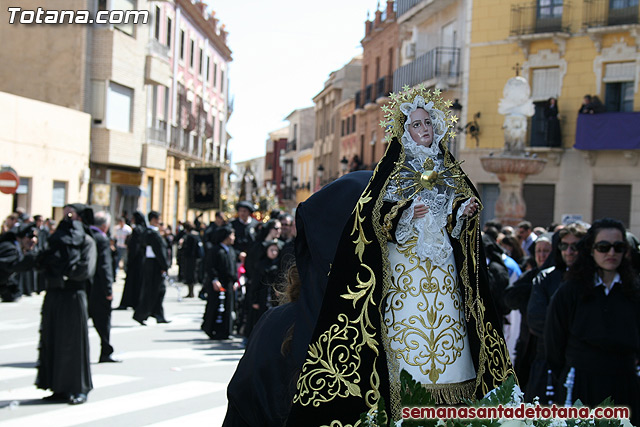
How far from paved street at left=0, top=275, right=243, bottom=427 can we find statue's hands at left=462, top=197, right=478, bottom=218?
4677mm

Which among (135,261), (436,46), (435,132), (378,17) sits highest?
(378,17)

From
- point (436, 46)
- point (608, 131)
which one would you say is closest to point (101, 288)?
point (608, 131)

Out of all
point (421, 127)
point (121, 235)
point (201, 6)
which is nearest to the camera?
point (421, 127)

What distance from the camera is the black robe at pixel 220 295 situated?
1392cm

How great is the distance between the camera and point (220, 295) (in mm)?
13984

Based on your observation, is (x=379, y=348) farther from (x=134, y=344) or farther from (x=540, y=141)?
(x=540, y=141)

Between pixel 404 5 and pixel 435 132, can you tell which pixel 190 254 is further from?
pixel 404 5

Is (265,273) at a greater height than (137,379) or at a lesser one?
greater

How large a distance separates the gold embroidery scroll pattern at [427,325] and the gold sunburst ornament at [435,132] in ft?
0.94

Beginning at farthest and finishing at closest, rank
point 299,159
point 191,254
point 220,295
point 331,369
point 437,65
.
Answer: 1. point 299,159
2. point 437,65
3. point 191,254
4. point 220,295
5. point 331,369

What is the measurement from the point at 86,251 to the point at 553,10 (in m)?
23.8

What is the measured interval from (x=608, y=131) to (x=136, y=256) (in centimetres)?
1679

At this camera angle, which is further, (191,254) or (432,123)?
(191,254)

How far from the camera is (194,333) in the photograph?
14852 mm
